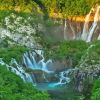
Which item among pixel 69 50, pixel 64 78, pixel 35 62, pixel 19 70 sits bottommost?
pixel 64 78

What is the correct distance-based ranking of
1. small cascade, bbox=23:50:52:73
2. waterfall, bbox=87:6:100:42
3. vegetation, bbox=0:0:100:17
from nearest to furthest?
small cascade, bbox=23:50:52:73 → waterfall, bbox=87:6:100:42 → vegetation, bbox=0:0:100:17

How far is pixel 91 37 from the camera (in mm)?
35844

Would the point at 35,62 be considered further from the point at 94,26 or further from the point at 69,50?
the point at 94,26

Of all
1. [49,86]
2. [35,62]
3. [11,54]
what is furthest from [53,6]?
[49,86]

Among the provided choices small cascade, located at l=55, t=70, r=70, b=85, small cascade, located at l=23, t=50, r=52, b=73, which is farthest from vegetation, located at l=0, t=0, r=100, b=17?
small cascade, located at l=55, t=70, r=70, b=85

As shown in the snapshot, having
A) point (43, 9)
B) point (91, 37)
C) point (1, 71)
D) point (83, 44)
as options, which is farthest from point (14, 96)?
point (43, 9)

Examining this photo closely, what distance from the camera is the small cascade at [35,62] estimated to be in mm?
29913

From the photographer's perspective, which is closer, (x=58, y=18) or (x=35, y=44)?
(x=35, y=44)

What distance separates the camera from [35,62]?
99.7ft

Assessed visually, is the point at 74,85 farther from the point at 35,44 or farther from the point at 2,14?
the point at 2,14

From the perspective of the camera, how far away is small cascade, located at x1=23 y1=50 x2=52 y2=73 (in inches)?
1178

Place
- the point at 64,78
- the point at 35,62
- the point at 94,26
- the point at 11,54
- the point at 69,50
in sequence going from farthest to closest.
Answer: the point at 94,26
the point at 69,50
the point at 35,62
the point at 11,54
the point at 64,78

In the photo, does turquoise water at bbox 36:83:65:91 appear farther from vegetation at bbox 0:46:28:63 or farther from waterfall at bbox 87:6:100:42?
waterfall at bbox 87:6:100:42

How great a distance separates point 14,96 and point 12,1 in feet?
73.6
